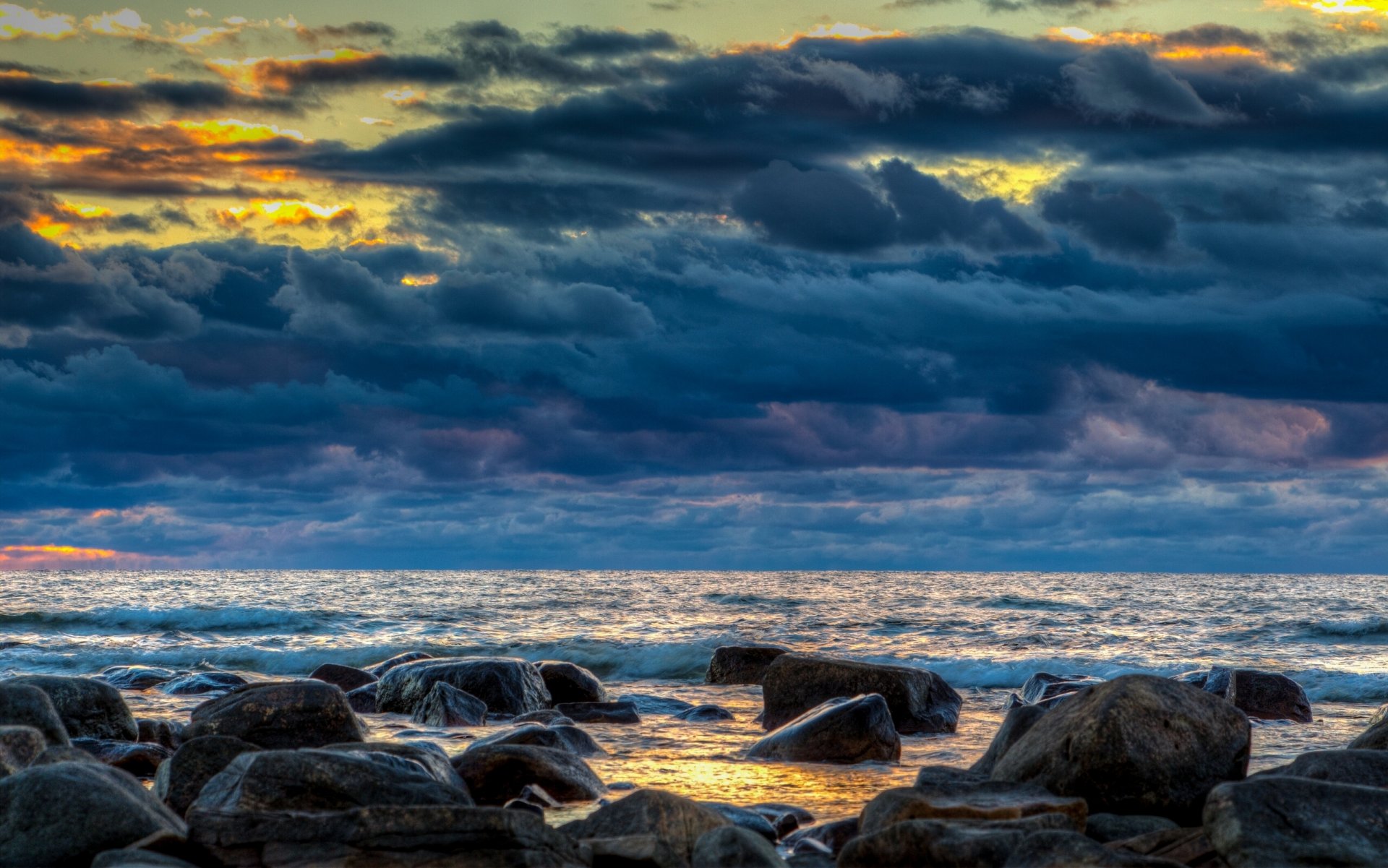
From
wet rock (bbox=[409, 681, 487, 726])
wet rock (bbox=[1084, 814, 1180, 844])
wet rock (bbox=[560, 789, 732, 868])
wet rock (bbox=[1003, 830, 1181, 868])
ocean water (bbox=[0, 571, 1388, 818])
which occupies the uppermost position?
wet rock (bbox=[1003, 830, 1181, 868])

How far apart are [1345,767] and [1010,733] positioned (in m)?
2.32

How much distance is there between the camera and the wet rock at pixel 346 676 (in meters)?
16.6

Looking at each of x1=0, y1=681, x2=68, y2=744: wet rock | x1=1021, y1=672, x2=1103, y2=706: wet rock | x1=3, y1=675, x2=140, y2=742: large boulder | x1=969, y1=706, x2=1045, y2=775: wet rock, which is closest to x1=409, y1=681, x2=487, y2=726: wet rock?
x1=3, y1=675, x2=140, y2=742: large boulder

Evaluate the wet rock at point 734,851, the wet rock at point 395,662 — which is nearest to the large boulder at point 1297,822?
the wet rock at point 734,851

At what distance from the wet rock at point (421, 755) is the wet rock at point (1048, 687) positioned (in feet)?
28.4

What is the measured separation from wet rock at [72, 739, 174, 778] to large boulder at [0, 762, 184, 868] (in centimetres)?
412

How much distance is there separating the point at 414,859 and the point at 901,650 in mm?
20777

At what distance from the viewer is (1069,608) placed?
132 feet

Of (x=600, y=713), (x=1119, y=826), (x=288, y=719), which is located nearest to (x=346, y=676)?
(x=600, y=713)

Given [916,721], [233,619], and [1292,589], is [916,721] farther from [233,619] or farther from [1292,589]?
[1292,589]

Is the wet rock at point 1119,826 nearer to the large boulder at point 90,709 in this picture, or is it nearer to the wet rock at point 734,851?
the wet rock at point 734,851

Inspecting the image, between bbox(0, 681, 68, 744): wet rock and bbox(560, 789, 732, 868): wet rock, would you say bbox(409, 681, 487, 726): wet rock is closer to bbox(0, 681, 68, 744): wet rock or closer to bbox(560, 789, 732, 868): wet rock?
bbox(0, 681, 68, 744): wet rock

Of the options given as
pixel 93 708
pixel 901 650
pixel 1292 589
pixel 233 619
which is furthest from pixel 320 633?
pixel 1292 589

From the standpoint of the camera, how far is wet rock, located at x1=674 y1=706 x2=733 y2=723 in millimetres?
14578
